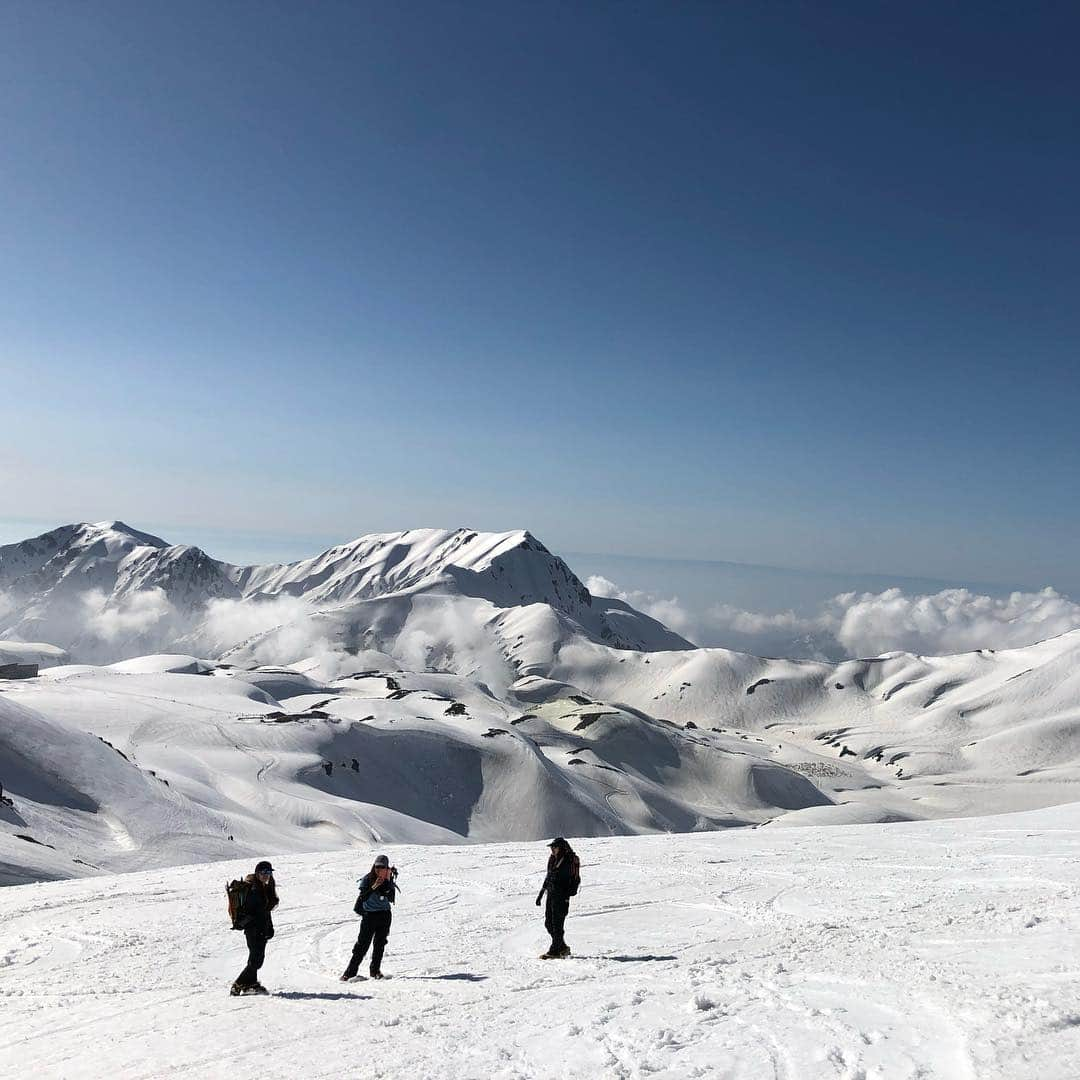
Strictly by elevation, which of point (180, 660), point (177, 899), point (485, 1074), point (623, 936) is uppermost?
point (485, 1074)

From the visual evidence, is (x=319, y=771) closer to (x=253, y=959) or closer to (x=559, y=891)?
(x=559, y=891)

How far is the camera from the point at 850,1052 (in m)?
8.03

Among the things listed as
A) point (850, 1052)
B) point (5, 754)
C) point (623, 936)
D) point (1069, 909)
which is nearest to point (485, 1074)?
point (850, 1052)

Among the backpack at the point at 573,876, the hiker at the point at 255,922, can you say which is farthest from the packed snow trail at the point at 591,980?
the backpack at the point at 573,876

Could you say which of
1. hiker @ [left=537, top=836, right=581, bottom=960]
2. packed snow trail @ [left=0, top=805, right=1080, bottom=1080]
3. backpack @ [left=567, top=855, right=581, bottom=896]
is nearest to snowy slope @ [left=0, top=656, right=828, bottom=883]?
packed snow trail @ [left=0, top=805, right=1080, bottom=1080]

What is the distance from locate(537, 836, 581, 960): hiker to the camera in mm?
12797

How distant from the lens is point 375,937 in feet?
38.8

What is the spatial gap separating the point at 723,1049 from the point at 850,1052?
4.03ft

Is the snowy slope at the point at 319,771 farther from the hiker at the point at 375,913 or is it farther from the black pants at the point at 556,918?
the black pants at the point at 556,918

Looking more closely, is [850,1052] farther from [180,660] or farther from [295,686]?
[180,660]

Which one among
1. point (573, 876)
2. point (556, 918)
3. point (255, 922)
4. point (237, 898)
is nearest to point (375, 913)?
point (255, 922)

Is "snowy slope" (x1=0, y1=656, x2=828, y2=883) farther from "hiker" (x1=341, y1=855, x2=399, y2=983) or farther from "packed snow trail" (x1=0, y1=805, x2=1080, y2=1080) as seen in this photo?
"hiker" (x1=341, y1=855, x2=399, y2=983)

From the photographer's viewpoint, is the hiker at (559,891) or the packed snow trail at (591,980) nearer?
the packed snow trail at (591,980)

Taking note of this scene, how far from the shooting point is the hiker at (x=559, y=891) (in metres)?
12.8
